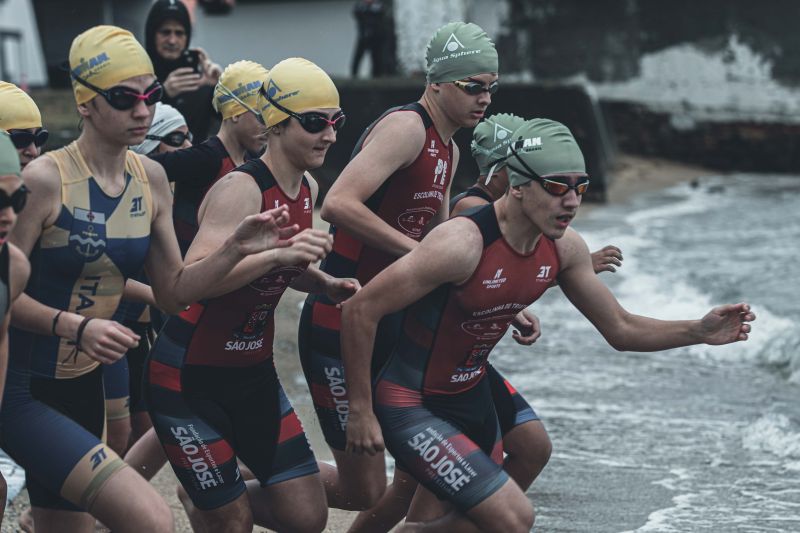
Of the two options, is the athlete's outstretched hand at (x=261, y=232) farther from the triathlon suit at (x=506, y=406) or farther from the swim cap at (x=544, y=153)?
the triathlon suit at (x=506, y=406)

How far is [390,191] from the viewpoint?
6.12 metres

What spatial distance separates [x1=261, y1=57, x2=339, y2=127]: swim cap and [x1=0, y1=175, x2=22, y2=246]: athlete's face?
57.4 inches

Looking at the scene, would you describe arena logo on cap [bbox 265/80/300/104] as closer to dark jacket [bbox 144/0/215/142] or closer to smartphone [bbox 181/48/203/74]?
dark jacket [bbox 144/0/215/142]

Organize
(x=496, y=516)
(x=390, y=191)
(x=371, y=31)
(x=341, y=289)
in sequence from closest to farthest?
(x=496, y=516)
(x=341, y=289)
(x=390, y=191)
(x=371, y=31)

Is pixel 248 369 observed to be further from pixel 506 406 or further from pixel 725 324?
pixel 725 324

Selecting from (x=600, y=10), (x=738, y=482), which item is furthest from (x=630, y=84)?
(x=738, y=482)

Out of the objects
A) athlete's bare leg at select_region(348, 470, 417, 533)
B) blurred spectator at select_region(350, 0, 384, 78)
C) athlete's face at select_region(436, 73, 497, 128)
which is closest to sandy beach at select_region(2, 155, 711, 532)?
athlete's bare leg at select_region(348, 470, 417, 533)

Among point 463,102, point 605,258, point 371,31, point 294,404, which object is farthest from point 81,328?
point 371,31

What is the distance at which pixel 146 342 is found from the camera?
23.1 feet

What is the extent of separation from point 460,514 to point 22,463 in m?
1.62

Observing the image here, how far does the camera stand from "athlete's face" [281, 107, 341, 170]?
5430 millimetres

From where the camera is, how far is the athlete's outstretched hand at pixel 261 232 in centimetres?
483

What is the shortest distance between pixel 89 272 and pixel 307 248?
78cm

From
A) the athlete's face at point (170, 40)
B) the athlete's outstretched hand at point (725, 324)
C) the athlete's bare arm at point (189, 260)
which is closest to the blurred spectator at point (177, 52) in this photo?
the athlete's face at point (170, 40)
